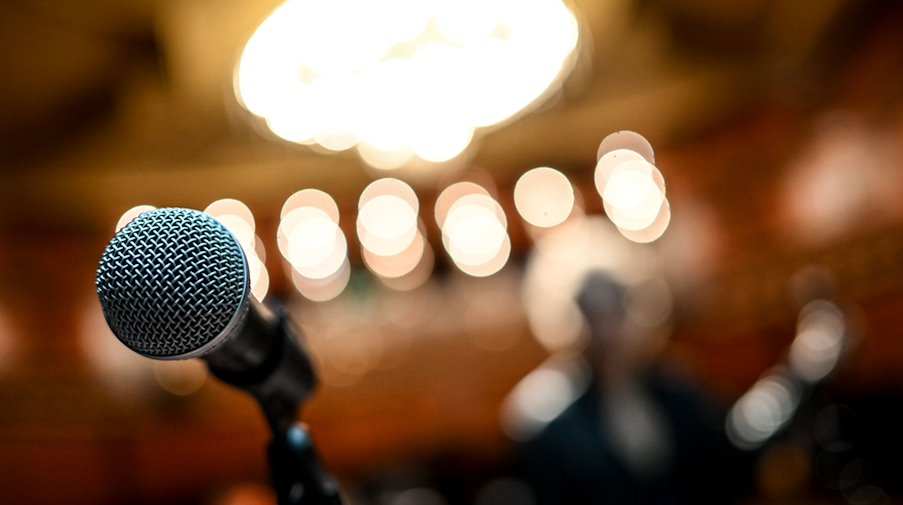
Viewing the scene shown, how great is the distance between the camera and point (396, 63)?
148 inches

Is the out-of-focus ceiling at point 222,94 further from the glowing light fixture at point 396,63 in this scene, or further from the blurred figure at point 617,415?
the blurred figure at point 617,415

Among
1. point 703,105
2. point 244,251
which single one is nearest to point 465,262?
point 703,105

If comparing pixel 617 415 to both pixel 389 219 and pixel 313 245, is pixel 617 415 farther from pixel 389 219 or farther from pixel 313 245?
pixel 313 245

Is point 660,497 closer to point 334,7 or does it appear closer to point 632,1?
point 334,7

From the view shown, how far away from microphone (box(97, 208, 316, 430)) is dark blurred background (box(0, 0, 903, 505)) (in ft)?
12.7

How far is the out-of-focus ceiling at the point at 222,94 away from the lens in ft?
17.2

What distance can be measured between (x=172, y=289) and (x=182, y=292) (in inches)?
0.5

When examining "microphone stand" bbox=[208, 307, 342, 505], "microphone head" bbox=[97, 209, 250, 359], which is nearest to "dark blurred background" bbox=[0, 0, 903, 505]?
"microphone stand" bbox=[208, 307, 342, 505]

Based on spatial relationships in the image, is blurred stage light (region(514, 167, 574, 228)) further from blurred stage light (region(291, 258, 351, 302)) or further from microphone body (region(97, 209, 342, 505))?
microphone body (region(97, 209, 342, 505))

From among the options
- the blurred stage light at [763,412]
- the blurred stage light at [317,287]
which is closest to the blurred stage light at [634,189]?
the blurred stage light at [317,287]

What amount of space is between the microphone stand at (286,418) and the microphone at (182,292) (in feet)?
0.07

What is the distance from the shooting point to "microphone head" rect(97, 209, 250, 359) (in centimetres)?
67

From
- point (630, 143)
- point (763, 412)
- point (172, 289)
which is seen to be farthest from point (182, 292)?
point (630, 143)

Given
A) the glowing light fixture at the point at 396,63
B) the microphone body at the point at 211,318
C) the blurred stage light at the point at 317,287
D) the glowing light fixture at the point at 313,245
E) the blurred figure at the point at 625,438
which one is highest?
the glowing light fixture at the point at 396,63
